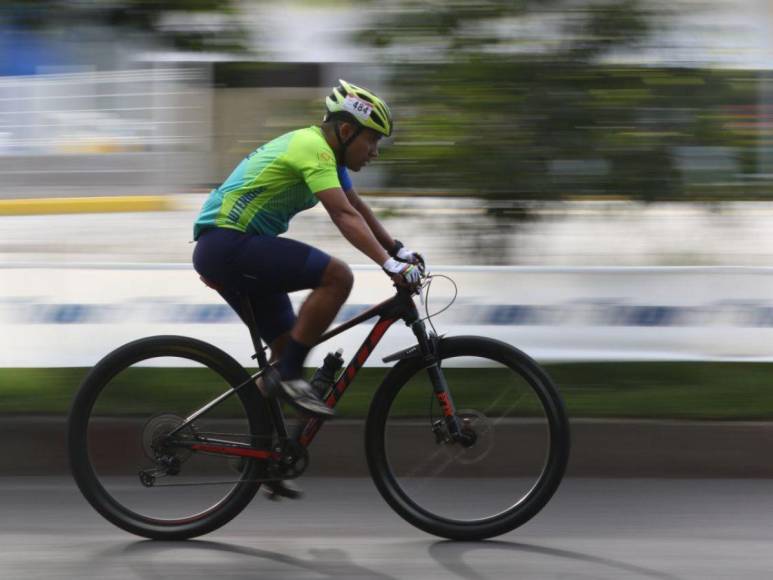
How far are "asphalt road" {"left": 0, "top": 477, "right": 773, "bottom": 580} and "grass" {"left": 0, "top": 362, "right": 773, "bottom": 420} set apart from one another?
0.53m

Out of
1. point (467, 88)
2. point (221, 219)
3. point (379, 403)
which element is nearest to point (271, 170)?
point (221, 219)

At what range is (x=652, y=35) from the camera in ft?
23.0

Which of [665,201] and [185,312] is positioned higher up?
[665,201]

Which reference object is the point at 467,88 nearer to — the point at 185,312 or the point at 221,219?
the point at 185,312

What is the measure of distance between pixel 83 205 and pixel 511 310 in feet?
15.9

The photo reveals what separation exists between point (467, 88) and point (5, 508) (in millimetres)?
3412

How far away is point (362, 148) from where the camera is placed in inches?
184

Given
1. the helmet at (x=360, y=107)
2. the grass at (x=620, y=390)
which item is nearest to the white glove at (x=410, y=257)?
the helmet at (x=360, y=107)

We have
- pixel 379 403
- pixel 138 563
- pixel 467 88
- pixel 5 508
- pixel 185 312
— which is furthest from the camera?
pixel 467 88

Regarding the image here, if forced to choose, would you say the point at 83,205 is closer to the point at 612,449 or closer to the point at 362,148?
the point at 612,449

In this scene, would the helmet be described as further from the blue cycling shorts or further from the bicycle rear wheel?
the bicycle rear wheel

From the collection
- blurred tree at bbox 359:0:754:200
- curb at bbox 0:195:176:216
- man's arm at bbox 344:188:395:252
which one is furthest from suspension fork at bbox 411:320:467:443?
curb at bbox 0:195:176:216

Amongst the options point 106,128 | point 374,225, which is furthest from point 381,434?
point 106,128

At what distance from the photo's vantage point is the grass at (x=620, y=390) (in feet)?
Result: 19.4
